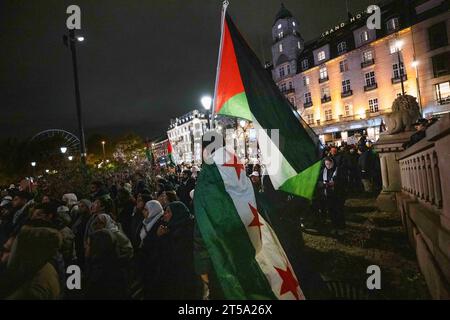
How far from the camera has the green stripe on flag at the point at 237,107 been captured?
3970mm

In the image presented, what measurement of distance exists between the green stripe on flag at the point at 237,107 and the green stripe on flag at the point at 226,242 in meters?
0.83

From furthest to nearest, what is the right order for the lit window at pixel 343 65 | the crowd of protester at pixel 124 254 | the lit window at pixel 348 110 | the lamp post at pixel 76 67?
the lit window at pixel 343 65 → the lit window at pixel 348 110 → the lamp post at pixel 76 67 → the crowd of protester at pixel 124 254

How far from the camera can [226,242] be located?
340cm

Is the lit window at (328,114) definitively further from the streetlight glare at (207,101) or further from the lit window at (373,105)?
the streetlight glare at (207,101)

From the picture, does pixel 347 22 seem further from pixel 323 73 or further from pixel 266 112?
pixel 266 112

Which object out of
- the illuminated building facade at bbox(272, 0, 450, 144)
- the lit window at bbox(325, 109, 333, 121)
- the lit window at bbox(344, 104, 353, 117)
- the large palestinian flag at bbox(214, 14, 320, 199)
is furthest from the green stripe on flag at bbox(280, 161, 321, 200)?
the lit window at bbox(325, 109, 333, 121)

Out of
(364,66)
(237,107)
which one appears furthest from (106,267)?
(364,66)

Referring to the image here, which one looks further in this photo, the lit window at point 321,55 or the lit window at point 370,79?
the lit window at point 321,55

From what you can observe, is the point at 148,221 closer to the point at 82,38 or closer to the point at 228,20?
the point at 228,20

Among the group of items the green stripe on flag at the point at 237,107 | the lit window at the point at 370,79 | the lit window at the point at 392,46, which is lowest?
the green stripe on flag at the point at 237,107

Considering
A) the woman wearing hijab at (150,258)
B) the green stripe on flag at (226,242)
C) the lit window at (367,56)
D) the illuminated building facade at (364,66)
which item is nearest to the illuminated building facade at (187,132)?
the illuminated building facade at (364,66)

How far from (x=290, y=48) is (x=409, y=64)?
19.6 meters

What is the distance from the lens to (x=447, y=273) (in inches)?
117

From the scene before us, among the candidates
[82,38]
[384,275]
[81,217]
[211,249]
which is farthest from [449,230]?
[82,38]
